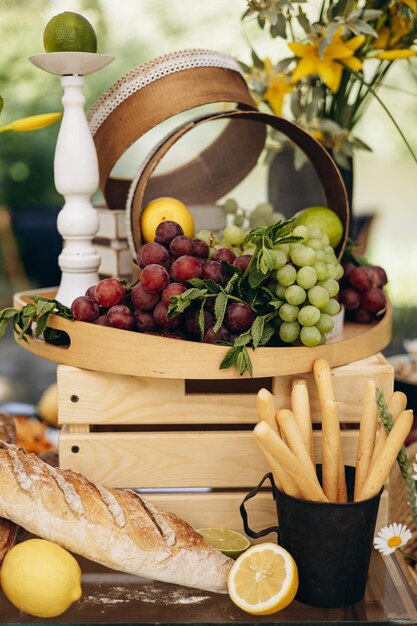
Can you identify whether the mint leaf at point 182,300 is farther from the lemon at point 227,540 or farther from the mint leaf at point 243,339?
the lemon at point 227,540

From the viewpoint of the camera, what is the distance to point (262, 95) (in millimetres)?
1624

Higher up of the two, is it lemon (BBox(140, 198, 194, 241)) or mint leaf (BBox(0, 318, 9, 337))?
lemon (BBox(140, 198, 194, 241))

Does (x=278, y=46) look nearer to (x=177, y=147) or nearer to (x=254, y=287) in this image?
(x=177, y=147)

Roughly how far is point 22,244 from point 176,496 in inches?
180

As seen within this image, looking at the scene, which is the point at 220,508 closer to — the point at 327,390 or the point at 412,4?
the point at 327,390

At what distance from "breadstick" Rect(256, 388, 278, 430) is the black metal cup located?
0.10 meters

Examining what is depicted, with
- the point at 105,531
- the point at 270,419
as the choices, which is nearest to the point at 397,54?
the point at 270,419

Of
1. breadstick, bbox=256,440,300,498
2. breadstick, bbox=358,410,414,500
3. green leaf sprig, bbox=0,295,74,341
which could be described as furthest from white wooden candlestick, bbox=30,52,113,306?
breadstick, bbox=358,410,414,500

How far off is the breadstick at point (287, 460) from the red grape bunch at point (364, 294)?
0.50 metres

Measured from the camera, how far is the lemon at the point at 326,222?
1415 mm

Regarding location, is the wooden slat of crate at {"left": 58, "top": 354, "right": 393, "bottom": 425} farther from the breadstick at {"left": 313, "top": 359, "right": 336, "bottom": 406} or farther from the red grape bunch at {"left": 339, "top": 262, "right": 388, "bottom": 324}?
the red grape bunch at {"left": 339, "top": 262, "right": 388, "bottom": 324}

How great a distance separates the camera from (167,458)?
1.22m

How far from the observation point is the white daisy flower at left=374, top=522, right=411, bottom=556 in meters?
1.09

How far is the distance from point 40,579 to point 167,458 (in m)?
0.31
